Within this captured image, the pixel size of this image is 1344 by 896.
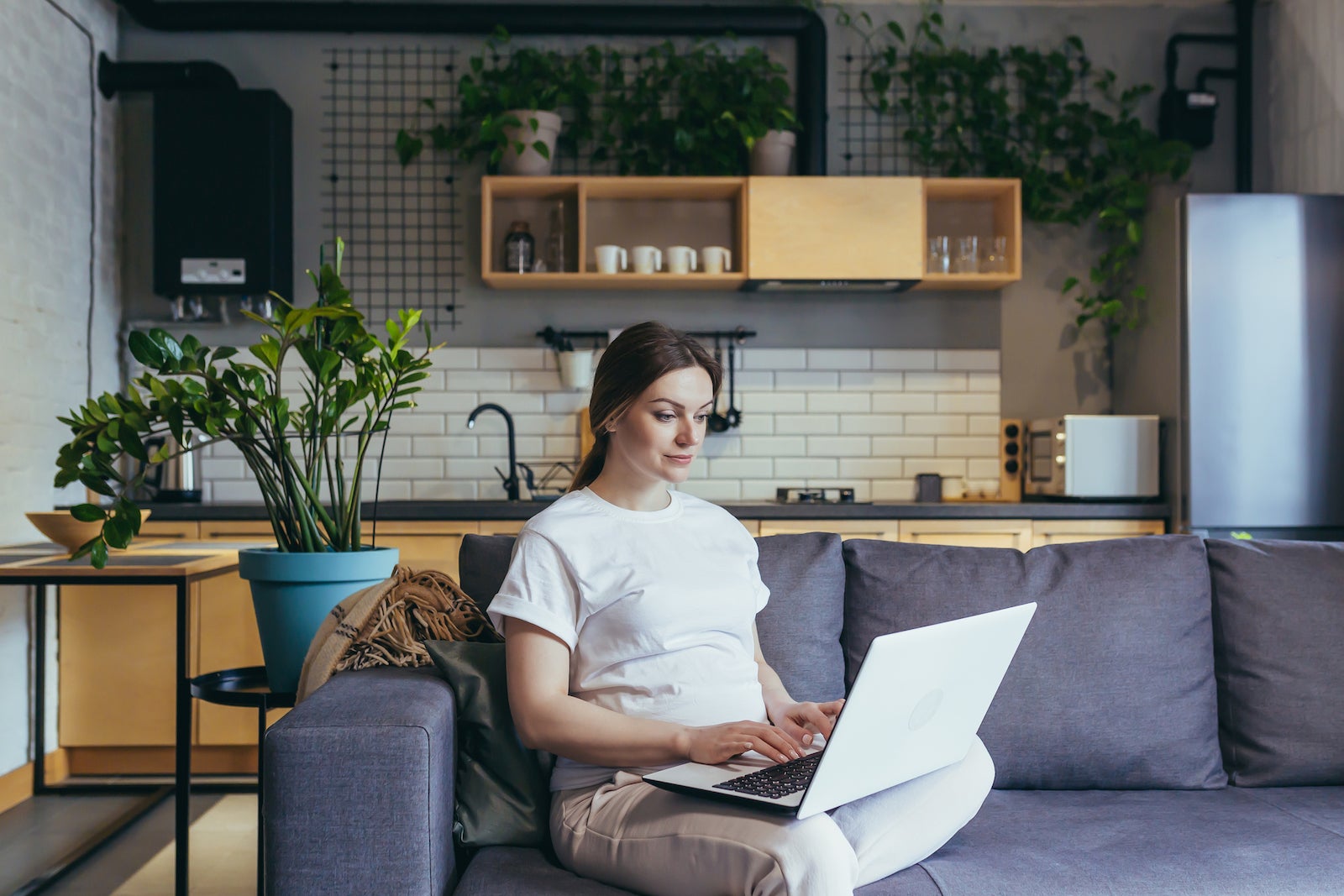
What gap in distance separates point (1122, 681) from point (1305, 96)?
3.23 m

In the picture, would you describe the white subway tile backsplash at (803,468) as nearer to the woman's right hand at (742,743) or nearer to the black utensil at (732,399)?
the black utensil at (732,399)

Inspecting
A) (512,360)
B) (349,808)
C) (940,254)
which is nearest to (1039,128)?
(940,254)

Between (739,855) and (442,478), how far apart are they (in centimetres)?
314

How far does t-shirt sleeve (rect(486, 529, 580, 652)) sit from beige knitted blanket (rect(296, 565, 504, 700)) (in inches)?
7.7

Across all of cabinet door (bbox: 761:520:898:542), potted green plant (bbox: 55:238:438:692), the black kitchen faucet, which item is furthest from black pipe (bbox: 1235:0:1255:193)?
potted green plant (bbox: 55:238:438:692)

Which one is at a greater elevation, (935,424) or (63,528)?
(935,424)

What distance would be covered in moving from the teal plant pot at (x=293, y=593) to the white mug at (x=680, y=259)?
2389 mm

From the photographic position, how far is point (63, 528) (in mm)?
2561

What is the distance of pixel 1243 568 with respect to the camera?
1.97 m

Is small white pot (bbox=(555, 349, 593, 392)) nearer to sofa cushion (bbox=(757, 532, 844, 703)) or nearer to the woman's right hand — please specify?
sofa cushion (bbox=(757, 532, 844, 703))

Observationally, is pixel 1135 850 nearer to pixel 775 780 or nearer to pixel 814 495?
pixel 775 780

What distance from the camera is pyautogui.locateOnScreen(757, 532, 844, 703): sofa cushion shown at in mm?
1857

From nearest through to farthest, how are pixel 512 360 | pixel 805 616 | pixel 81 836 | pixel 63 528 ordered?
pixel 805 616 → pixel 63 528 → pixel 81 836 → pixel 512 360

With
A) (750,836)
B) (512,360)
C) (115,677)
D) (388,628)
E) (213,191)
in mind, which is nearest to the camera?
(750,836)
